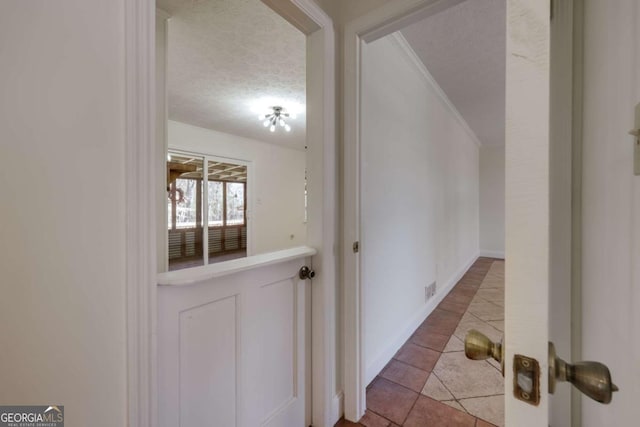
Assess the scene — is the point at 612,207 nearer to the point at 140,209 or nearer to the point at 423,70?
the point at 140,209

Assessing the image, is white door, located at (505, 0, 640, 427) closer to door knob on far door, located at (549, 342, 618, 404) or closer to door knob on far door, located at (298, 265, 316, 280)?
door knob on far door, located at (549, 342, 618, 404)

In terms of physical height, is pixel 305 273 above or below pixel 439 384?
above

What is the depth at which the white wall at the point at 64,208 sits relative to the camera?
574 mm

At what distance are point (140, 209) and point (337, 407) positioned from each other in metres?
1.39

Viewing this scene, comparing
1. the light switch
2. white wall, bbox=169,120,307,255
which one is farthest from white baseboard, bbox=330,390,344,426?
white wall, bbox=169,120,307,255

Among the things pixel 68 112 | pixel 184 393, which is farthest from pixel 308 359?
pixel 68 112

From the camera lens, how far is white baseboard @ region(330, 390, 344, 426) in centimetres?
136

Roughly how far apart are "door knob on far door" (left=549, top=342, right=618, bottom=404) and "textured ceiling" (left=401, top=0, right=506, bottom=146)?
1953 millimetres

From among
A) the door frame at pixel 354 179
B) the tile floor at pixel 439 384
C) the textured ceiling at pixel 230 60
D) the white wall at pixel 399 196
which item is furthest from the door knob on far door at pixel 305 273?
→ the textured ceiling at pixel 230 60

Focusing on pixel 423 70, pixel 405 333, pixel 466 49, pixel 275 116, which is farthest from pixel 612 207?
pixel 275 116

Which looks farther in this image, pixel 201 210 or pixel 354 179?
pixel 201 210

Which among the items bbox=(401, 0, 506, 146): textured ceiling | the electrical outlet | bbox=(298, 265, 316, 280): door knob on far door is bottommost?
the electrical outlet

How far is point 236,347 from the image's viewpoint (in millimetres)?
1025

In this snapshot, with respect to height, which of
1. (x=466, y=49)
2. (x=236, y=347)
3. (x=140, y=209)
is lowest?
(x=236, y=347)
